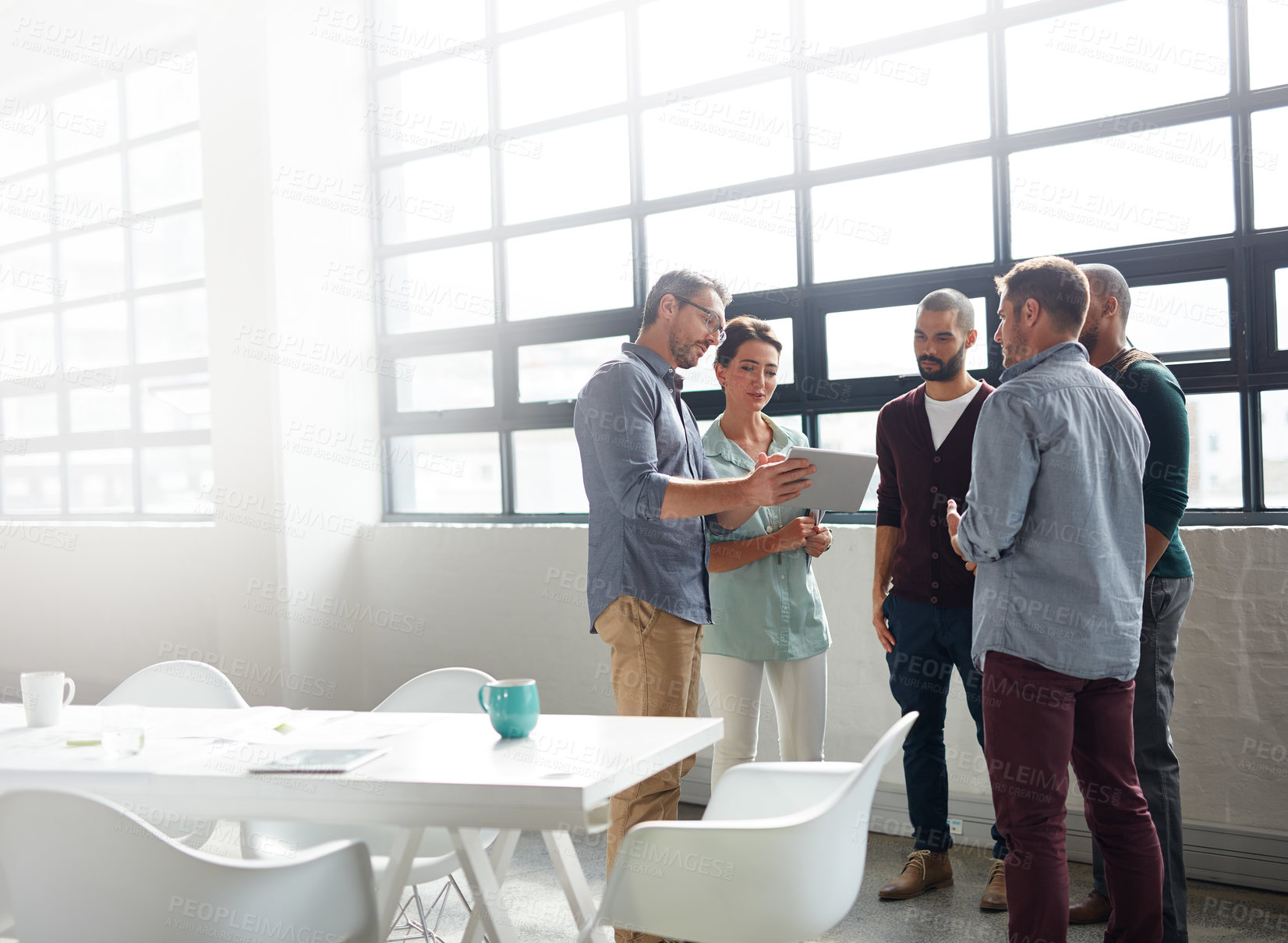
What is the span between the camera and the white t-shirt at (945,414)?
115 inches

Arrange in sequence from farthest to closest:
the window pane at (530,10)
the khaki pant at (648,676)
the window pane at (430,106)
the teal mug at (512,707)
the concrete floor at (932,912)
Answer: the window pane at (430,106)
the window pane at (530,10)
the concrete floor at (932,912)
the khaki pant at (648,676)
the teal mug at (512,707)

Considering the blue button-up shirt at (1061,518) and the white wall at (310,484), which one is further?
the white wall at (310,484)

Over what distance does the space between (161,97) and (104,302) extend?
133cm

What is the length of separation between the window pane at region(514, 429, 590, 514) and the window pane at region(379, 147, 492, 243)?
42.4 inches

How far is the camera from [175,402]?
6102 mm

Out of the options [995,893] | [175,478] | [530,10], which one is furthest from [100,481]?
[995,893]

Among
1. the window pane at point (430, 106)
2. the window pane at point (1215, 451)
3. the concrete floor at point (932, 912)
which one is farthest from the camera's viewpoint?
the window pane at point (430, 106)

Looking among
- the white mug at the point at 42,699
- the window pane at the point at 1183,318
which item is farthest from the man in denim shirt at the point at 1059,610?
the white mug at the point at 42,699

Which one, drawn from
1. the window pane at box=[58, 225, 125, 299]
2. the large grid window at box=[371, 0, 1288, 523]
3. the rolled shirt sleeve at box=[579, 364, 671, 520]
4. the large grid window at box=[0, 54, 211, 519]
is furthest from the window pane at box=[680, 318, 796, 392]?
the window pane at box=[58, 225, 125, 299]

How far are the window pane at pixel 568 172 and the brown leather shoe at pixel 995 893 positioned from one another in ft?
9.87

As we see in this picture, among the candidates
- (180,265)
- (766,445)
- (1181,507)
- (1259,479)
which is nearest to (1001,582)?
(1181,507)

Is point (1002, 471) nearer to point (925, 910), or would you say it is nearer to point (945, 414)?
point (945, 414)

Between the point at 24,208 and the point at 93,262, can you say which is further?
the point at 24,208

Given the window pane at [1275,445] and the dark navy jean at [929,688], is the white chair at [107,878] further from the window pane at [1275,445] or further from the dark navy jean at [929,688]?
the window pane at [1275,445]
